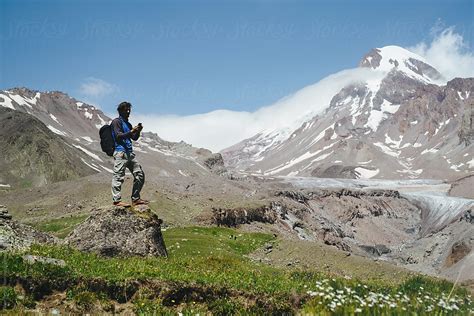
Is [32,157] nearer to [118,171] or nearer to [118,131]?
[118,171]

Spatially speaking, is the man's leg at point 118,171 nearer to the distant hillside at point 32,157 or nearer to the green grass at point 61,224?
the green grass at point 61,224

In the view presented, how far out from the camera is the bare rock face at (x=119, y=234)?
18.6 meters

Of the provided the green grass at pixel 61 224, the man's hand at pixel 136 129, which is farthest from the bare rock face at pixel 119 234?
the green grass at pixel 61 224

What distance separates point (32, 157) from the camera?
138375mm

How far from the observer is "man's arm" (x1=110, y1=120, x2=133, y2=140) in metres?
19.0

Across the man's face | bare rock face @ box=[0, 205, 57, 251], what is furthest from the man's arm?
bare rock face @ box=[0, 205, 57, 251]

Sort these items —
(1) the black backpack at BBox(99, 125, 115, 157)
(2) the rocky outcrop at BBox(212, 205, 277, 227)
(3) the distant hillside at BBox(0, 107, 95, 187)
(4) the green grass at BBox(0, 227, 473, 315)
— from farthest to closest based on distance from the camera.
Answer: (3) the distant hillside at BBox(0, 107, 95, 187)
(2) the rocky outcrop at BBox(212, 205, 277, 227)
(1) the black backpack at BBox(99, 125, 115, 157)
(4) the green grass at BBox(0, 227, 473, 315)

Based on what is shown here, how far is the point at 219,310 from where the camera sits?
42.8ft

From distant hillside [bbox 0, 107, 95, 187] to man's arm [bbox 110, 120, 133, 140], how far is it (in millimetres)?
117956

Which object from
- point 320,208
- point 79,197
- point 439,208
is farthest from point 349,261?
point 439,208

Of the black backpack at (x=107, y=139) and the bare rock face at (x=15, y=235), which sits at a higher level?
the black backpack at (x=107, y=139)

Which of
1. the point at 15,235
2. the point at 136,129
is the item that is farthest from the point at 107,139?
the point at 15,235

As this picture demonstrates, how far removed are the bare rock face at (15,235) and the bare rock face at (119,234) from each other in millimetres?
1160

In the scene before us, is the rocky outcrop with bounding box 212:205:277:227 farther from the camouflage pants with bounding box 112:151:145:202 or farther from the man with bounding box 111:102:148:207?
the man with bounding box 111:102:148:207
